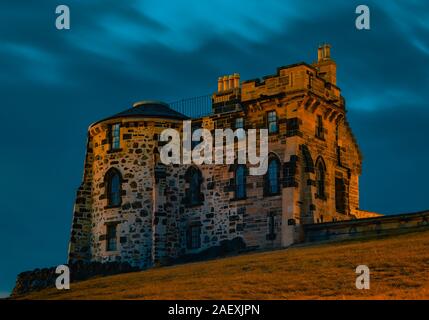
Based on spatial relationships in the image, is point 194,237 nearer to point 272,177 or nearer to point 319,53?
point 272,177

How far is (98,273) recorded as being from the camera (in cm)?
4897

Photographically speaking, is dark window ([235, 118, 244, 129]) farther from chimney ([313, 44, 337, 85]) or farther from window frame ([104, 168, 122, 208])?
window frame ([104, 168, 122, 208])

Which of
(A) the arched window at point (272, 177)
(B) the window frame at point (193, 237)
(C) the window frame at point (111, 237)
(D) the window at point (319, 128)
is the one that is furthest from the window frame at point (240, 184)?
(C) the window frame at point (111, 237)

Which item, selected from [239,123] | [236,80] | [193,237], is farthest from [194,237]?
[236,80]

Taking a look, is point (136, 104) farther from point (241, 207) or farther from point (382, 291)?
point (382, 291)

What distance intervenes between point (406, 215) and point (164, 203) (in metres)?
14.0

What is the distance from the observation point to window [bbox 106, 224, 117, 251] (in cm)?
5150

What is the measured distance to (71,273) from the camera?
161 ft

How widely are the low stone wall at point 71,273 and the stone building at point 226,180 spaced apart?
3.96 ft

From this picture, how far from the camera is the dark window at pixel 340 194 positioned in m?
50.9

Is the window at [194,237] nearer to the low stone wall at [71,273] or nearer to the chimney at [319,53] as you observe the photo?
the low stone wall at [71,273]

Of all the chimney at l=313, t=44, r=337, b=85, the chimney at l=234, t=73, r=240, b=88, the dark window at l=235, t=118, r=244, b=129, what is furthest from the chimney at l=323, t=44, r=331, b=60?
the dark window at l=235, t=118, r=244, b=129

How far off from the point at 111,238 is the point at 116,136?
5787 mm

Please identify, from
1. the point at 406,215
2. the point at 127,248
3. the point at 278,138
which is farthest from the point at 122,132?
the point at 406,215
